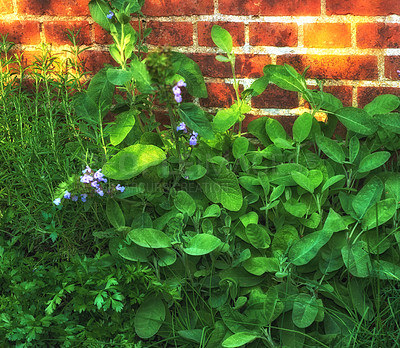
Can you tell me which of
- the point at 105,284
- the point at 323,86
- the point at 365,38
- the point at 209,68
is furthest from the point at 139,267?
the point at 365,38

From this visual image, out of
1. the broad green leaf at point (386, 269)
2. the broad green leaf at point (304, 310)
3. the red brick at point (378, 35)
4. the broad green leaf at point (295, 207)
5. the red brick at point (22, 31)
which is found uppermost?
the red brick at point (22, 31)

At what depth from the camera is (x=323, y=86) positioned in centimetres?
203

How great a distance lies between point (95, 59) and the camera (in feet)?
6.92

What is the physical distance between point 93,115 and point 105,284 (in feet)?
2.03

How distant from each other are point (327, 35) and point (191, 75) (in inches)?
21.1

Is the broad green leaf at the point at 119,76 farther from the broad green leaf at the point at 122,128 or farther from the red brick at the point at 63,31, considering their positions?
the red brick at the point at 63,31

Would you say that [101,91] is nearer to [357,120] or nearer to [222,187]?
[222,187]

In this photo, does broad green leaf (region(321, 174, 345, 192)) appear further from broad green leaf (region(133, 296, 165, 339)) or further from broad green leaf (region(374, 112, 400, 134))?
broad green leaf (region(133, 296, 165, 339))

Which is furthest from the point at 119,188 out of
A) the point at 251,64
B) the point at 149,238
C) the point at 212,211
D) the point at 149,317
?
the point at 251,64

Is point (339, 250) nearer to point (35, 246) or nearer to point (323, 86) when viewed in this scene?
point (323, 86)

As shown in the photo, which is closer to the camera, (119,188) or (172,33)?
(119,188)

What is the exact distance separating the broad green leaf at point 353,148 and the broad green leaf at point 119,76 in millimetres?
793

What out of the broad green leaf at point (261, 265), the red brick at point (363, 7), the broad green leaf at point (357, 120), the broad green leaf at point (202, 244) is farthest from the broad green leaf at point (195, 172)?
the red brick at point (363, 7)

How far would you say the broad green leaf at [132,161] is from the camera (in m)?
1.71
